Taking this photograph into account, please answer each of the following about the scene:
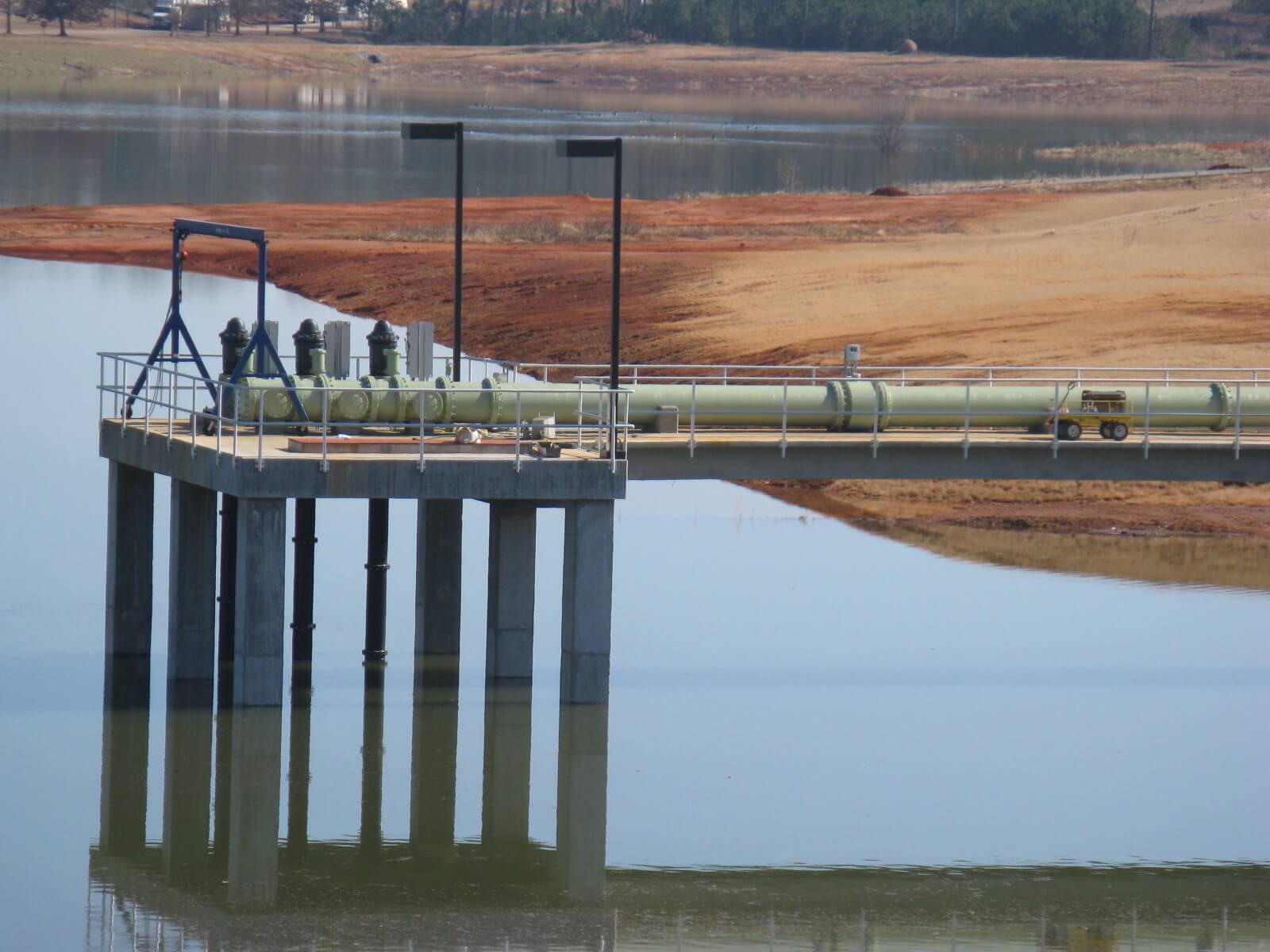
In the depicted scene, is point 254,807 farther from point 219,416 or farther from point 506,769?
point 219,416

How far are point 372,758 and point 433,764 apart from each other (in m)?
0.74

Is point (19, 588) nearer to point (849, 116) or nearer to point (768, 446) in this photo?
point (768, 446)

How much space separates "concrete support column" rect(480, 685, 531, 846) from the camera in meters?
25.6

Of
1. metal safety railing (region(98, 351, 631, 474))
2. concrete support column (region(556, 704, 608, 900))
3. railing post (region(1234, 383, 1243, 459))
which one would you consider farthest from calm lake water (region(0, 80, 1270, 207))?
concrete support column (region(556, 704, 608, 900))

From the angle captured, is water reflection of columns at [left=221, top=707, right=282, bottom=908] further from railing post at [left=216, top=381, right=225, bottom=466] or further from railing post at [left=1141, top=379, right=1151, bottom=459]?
railing post at [left=1141, top=379, right=1151, bottom=459]

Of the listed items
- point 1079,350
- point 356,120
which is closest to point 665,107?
point 356,120

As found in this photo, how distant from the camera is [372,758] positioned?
27219mm

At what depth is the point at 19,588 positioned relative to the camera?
111 feet

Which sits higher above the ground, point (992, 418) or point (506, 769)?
point (992, 418)

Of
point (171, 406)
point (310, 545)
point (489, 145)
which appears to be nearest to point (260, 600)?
point (171, 406)

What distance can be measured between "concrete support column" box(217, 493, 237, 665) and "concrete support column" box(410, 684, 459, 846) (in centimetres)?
259

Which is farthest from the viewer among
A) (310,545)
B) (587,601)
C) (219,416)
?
(310,545)

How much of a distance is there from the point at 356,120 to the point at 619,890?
146 m

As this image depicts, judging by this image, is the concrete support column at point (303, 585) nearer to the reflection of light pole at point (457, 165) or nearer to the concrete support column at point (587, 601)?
the reflection of light pole at point (457, 165)
